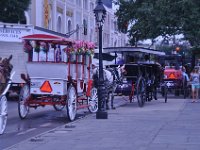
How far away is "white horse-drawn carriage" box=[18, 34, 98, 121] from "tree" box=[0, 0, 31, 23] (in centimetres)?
1323

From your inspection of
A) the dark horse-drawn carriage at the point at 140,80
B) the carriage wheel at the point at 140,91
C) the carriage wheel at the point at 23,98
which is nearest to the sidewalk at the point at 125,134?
the carriage wheel at the point at 23,98

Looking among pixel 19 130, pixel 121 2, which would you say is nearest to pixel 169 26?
pixel 121 2

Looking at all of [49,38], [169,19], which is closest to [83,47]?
[49,38]

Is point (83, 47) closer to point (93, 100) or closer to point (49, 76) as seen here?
point (49, 76)

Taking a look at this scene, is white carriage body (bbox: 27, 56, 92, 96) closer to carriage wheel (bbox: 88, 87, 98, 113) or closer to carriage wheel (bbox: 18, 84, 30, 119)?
carriage wheel (bbox: 18, 84, 30, 119)

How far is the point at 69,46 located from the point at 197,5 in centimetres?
1518

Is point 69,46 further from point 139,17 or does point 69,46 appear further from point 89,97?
point 139,17

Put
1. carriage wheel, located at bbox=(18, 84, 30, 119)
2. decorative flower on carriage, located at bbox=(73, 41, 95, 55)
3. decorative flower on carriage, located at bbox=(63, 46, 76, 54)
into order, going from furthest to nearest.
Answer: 1. decorative flower on carriage, located at bbox=(73, 41, 95, 55)
2. carriage wheel, located at bbox=(18, 84, 30, 119)
3. decorative flower on carriage, located at bbox=(63, 46, 76, 54)

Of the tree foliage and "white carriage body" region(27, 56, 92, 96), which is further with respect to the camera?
the tree foliage

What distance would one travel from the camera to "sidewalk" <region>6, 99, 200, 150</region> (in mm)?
11086

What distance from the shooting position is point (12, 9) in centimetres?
3097

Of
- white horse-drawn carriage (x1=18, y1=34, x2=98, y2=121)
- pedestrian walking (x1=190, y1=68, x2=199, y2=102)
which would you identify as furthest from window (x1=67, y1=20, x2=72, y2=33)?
white horse-drawn carriage (x1=18, y1=34, x2=98, y2=121)

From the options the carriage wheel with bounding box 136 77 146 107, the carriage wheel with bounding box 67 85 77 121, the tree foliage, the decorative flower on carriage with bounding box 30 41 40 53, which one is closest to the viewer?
the carriage wheel with bounding box 67 85 77 121

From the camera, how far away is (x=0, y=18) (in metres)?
31.8
